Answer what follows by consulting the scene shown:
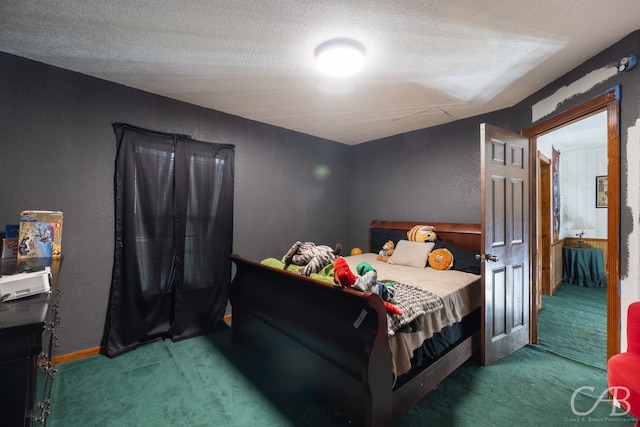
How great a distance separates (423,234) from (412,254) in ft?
1.08

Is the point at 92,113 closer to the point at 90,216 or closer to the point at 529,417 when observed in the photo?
the point at 90,216

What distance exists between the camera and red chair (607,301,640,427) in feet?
4.08

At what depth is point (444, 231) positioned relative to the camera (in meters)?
3.36

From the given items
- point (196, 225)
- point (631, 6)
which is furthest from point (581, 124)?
point (196, 225)

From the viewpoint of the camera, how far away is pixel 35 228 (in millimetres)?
1943

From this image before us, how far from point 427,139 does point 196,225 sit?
3146 mm

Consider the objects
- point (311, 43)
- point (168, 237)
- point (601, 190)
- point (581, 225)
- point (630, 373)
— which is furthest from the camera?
point (601, 190)

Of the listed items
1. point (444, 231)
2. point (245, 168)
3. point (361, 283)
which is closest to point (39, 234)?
point (245, 168)

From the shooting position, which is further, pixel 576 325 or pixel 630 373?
pixel 576 325

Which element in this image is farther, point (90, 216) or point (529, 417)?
point (90, 216)

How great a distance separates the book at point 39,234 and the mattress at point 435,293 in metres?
2.47

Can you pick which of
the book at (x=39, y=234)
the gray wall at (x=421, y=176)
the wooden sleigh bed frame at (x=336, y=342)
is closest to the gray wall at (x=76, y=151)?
the book at (x=39, y=234)

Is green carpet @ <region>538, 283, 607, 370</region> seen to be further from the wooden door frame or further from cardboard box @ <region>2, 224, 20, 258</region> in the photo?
cardboard box @ <region>2, 224, 20, 258</region>

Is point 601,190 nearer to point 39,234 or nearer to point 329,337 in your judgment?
point 329,337
